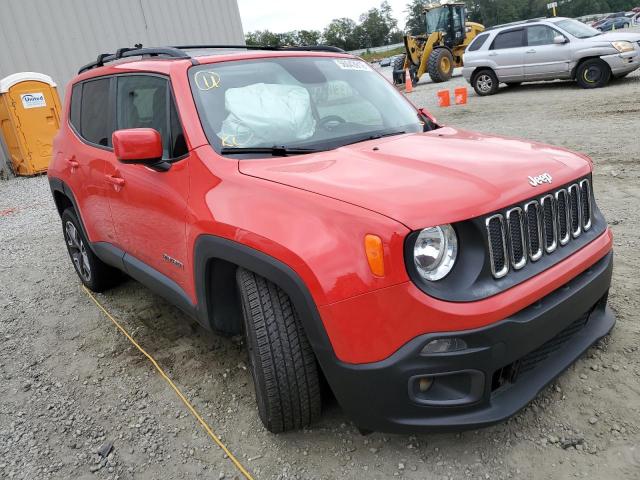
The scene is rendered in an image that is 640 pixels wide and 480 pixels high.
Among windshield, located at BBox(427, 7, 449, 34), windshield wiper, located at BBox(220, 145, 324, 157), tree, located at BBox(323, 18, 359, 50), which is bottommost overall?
windshield wiper, located at BBox(220, 145, 324, 157)

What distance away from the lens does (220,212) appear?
2.31 m

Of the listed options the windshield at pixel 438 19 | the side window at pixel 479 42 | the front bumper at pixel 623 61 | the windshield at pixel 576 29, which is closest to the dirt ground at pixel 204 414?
the front bumper at pixel 623 61

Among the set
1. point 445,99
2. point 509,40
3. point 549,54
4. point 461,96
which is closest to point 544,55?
point 549,54

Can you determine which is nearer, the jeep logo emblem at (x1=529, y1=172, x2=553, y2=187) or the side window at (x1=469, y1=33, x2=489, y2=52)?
the jeep logo emblem at (x1=529, y1=172, x2=553, y2=187)

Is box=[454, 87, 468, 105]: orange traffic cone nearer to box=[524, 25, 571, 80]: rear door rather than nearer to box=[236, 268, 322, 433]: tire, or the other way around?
box=[524, 25, 571, 80]: rear door

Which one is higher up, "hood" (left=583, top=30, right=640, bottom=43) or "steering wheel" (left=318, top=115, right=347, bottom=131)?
"steering wheel" (left=318, top=115, right=347, bottom=131)

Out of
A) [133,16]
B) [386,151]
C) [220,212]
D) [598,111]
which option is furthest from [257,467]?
[133,16]

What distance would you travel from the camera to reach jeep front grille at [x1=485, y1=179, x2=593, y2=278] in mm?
1907

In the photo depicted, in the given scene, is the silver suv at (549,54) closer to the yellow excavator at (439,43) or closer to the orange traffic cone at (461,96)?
the orange traffic cone at (461,96)

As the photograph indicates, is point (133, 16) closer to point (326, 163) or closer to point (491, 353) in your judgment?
point (326, 163)

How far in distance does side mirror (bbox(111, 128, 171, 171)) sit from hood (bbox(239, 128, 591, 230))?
501 millimetres

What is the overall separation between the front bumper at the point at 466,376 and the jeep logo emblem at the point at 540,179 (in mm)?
445

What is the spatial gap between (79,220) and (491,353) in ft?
11.2

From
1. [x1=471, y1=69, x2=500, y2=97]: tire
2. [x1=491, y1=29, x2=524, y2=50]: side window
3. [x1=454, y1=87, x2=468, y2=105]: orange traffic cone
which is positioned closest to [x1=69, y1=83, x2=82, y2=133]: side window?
[x1=454, y1=87, x2=468, y2=105]: orange traffic cone
